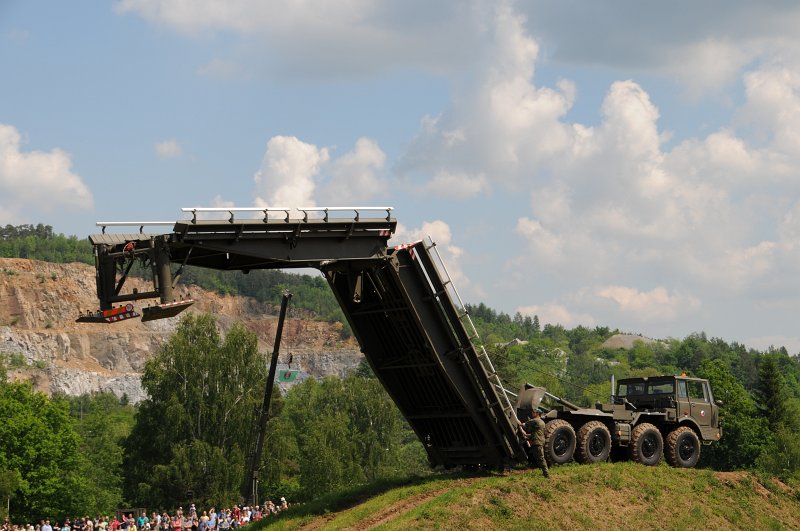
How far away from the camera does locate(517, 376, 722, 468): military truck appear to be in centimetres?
2788

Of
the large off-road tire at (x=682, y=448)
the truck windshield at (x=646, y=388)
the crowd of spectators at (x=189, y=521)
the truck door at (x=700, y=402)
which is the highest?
the truck windshield at (x=646, y=388)

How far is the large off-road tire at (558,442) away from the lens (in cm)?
2734

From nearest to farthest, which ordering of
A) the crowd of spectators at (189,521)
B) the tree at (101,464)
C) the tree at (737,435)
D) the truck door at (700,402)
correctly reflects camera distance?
1. the truck door at (700,402)
2. the crowd of spectators at (189,521)
3. the tree at (101,464)
4. the tree at (737,435)

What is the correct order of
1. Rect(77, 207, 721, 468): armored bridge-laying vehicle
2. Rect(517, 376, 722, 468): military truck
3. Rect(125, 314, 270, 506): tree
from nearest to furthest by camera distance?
Rect(77, 207, 721, 468): armored bridge-laying vehicle < Rect(517, 376, 722, 468): military truck < Rect(125, 314, 270, 506): tree

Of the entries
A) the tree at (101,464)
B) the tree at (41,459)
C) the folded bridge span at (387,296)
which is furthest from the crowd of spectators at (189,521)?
the tree at (101,464)

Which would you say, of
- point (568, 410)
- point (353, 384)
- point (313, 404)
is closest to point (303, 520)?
point (568, 410)

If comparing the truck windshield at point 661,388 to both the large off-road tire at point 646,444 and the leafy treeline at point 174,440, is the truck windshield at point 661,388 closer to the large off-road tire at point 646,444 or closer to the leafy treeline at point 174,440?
the large off-road tire at point 646,444

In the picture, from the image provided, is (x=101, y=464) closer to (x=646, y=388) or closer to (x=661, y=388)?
(x=646, y=388)

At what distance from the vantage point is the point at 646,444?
29859 mm

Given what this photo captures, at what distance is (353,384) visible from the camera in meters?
90.8

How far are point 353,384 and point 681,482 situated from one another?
64190mm

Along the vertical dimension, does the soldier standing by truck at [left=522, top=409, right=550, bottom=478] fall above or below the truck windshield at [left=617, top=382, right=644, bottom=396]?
below

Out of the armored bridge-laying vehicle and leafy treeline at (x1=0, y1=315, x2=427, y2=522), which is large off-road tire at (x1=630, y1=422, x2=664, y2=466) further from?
leafy treeline at (x1=0, y1=315, x2=427, y2=522)

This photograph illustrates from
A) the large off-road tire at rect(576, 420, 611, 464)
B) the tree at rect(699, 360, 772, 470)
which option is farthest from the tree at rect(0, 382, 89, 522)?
the tree at rect(699, 360, 772, 470)
